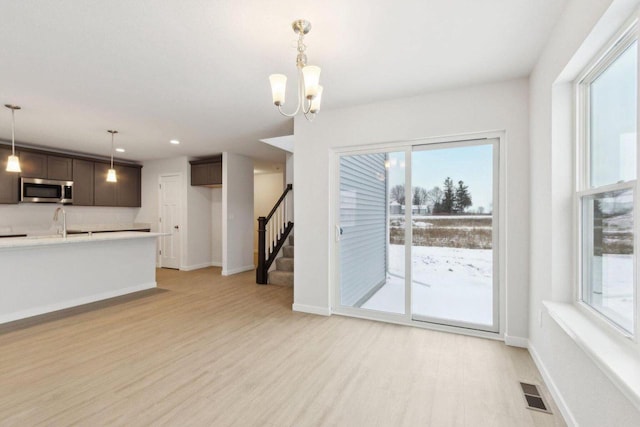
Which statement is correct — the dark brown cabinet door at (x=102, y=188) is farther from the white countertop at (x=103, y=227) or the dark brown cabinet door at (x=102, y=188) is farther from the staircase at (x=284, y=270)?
the staircase at (x=284, y=270)

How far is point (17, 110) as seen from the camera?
3.65 metres

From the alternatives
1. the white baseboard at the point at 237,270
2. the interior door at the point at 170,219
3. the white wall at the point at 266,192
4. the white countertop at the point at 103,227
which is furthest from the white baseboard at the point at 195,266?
the white wall at the point at 266,192

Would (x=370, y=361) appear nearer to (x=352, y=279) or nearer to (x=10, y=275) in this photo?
(x=352, y=279)

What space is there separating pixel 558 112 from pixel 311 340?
9.09ft

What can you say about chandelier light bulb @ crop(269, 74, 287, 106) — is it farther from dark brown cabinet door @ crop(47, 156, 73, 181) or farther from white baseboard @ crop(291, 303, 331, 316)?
dark brown cabinet door @ crop(47, 156, 73, 181)

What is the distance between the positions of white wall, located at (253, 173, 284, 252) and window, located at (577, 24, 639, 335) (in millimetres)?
7817

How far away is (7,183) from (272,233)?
14.7 ft

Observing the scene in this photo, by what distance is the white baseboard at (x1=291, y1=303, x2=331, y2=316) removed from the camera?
3.75 meters

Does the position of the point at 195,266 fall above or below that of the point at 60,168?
below

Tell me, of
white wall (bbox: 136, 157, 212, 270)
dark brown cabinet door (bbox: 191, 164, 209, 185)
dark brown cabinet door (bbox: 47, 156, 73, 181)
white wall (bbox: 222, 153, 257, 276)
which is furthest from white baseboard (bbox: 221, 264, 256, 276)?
dark brown cabinet door (bbox: 47, 156, 73, 181)

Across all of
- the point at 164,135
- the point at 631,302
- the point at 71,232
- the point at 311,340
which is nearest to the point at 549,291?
the point at 631,302

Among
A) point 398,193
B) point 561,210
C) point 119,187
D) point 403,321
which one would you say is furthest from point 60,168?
point 561,210

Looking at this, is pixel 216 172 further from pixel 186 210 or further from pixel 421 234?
pixel 421 234

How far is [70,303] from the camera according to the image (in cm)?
403
